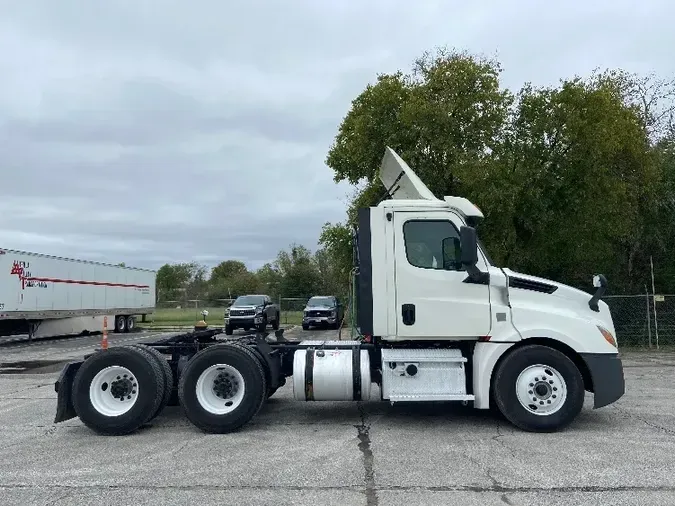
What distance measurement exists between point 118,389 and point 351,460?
3.33m

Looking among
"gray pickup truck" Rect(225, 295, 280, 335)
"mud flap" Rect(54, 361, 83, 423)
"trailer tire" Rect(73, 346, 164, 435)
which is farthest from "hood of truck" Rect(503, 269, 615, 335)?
"gray pickup truck" Rect(225, 295, 280, 335)

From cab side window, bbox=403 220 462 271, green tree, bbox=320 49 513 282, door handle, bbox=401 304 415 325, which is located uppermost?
green tree, bbox=320 49 513 282

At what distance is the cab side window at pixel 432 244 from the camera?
27.7 feet

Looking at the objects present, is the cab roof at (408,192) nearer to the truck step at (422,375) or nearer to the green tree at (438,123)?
the truck step at (422,375)

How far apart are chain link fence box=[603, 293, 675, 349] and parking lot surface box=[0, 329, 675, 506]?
10.5m

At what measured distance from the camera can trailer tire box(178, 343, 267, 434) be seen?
26.8 feet

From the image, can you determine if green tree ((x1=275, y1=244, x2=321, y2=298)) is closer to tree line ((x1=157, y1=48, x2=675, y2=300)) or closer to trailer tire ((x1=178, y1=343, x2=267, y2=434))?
tree line ((x1=157, y1=48, x2=675, y2=300))

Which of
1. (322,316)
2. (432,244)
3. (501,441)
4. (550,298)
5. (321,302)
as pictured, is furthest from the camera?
(321,302)

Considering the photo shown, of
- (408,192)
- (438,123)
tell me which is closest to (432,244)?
(408,192)

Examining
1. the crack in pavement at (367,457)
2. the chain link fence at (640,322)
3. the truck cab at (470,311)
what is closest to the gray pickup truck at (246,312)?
the chain link fence at (640,322)

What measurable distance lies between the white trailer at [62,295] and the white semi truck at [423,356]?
18.2 meters

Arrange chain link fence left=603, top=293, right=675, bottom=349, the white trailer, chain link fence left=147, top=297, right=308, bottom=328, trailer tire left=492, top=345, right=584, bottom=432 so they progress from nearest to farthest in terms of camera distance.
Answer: trailer tire left=492, top=345, right=584, bottom=432 < chain link fence left=603, top=293, right=675, bottom=349 < the white trailer < chain link fence left=147, top=297, right=308, bottom=328

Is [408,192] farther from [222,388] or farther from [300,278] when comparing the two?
[300,278]

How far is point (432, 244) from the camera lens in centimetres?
852
